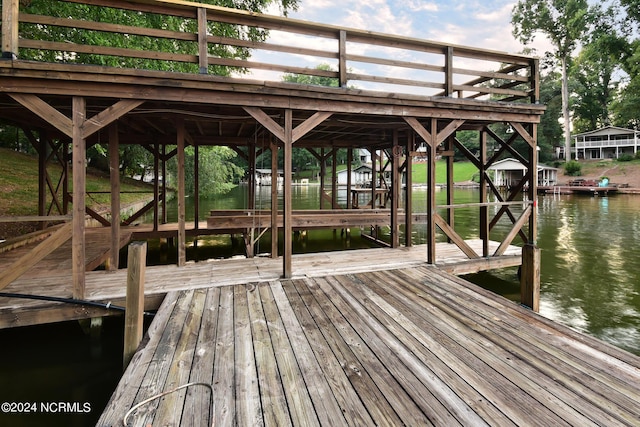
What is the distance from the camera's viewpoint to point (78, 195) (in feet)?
14.7

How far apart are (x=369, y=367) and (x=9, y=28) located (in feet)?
19.1

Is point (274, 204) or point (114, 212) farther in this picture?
point (274, 204)

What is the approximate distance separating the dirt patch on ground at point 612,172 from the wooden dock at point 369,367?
42.9 meters

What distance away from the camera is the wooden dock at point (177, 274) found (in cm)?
429

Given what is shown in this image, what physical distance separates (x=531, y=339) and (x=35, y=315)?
5881 mm

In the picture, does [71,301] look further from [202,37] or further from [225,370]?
[202,37]

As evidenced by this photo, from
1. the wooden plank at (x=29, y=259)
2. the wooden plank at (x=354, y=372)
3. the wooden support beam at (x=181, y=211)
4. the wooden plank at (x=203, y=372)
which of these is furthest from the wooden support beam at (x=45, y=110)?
the wooden plank at (x=354, y=372)

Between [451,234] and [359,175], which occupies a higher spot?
[359,175]

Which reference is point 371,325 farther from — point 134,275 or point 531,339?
point 134,275

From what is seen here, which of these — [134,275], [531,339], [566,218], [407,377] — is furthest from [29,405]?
[566,218]

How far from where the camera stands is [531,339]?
11.3 ft

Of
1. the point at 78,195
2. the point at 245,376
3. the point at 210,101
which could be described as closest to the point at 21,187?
the point at 78,195

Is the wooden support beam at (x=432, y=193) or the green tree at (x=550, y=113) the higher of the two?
the green tree at (x=550, y=113)

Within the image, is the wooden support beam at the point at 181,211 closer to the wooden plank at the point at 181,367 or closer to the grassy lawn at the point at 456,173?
the wooden plank at the point at 181,367
